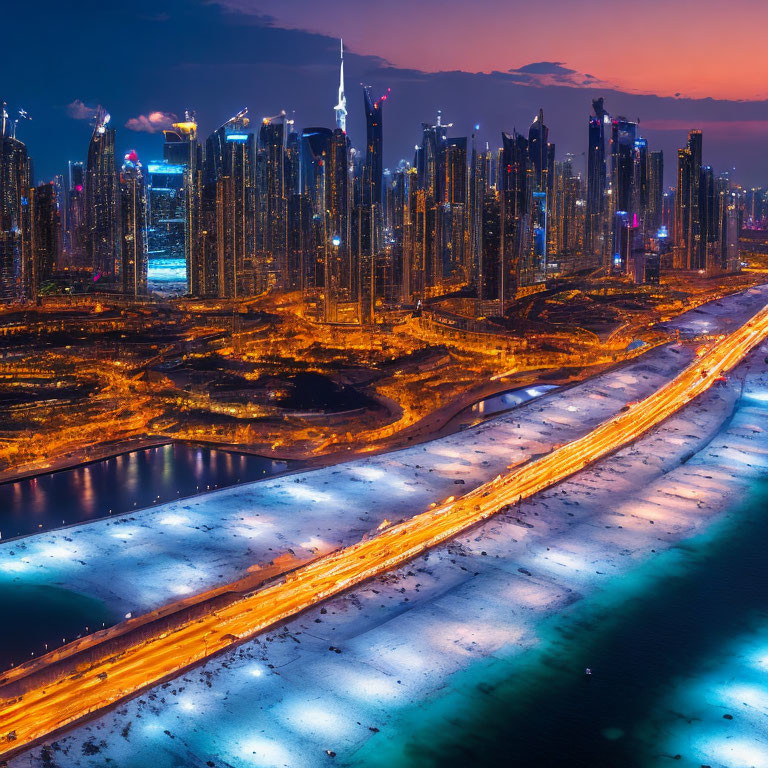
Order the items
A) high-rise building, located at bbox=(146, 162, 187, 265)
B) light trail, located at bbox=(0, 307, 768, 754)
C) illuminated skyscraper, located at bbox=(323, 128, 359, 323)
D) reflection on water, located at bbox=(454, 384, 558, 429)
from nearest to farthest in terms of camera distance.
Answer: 1. light trail, located at bbox=(0, 307, 768, 754)
2. reflection on water, located at bbox=(454, 384, 558, 429)
3. illuminated skyscraper, located at bbox=(323, 128, 359, 323)
4. high-rise building, located at bbox=(146, 162, 187, 265)

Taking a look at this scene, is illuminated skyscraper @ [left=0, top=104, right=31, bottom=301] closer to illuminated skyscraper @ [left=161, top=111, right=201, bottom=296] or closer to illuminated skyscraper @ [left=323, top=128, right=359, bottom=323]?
illuminated skyscraper @ [left=161, top=111, right=201, bottom=296]

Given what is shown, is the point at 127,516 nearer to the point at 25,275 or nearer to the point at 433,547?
the point at 433,547

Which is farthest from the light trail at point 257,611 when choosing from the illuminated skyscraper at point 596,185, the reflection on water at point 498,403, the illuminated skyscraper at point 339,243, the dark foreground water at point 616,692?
the illuminated skyscraper at point 596,185

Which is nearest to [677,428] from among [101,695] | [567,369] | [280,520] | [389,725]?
[567,369]

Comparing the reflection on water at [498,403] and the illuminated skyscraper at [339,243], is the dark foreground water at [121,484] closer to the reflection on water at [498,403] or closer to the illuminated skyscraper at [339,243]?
the reflection on water at [498,403]

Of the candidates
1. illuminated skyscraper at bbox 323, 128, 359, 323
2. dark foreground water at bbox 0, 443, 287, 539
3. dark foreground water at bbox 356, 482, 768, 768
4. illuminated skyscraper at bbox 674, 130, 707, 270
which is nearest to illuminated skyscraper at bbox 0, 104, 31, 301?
illuminated skyscraper at bbox 323, 128, 359, 323

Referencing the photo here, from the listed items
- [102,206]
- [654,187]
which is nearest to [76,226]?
[102,206]
